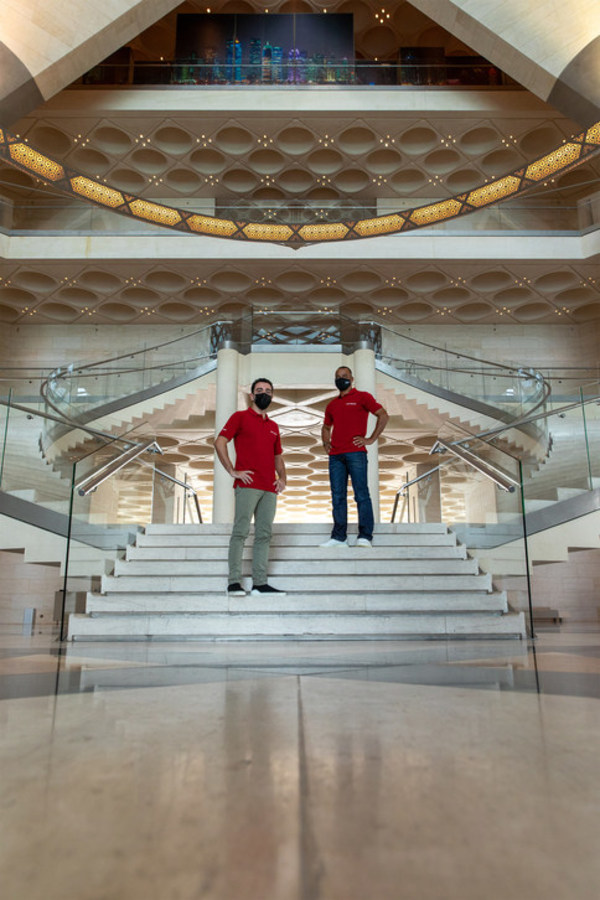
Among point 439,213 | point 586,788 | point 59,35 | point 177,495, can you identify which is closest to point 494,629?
point 586,788

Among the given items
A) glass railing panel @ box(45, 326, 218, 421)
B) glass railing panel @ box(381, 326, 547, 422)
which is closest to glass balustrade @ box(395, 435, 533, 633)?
glass railing panel @ box(381, 326, 547, 422)

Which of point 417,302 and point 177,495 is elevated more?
point 417,302

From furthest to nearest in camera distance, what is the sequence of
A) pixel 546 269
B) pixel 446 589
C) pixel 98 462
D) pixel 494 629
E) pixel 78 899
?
1. pixel 546 269
2. pixel 98 462
3. pixel 446 589
4. pixel 494 629
5. pixel 78 899

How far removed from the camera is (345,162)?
17.8m

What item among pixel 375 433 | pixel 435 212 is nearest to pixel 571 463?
pixel 375 433

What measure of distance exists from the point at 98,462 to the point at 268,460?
75.1 inches

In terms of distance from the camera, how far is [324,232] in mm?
11188

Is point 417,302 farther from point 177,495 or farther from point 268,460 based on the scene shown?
point 268,460

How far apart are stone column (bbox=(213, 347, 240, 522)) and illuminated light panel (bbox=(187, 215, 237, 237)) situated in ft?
12.6

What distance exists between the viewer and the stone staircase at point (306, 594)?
12.3 feet

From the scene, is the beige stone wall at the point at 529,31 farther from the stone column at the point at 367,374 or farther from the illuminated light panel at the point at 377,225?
the stone column at the point at 367,374

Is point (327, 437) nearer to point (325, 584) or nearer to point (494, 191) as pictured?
point (325, 584)

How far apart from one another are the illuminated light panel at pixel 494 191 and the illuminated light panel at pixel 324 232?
2.45 metres

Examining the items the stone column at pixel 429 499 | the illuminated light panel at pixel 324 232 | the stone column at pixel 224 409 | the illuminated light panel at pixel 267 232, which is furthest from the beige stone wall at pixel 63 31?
the stone column at pixel 429 499
